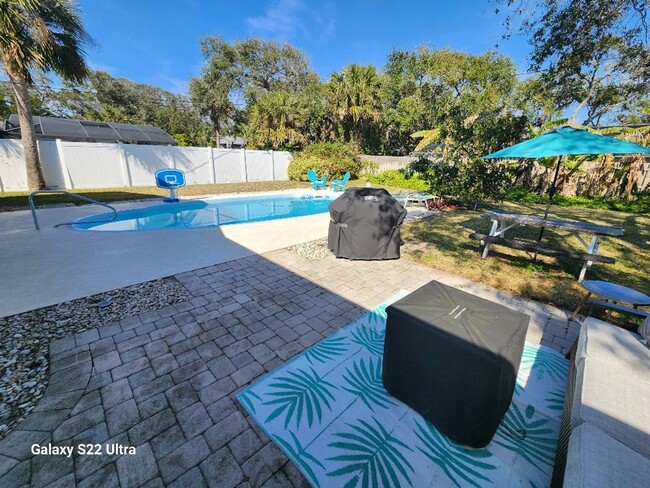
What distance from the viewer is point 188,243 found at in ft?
22.2

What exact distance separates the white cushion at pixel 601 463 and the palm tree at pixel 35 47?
16417 millimetres

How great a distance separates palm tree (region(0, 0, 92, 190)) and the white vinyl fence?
984 millimetres

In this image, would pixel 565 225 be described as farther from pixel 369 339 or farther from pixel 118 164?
pixel 118 164

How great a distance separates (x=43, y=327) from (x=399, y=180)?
18161 millimetres

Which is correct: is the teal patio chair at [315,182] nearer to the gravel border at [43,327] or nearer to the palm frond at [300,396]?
the gravel border at [43,327]

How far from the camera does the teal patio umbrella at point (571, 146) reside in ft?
14.1

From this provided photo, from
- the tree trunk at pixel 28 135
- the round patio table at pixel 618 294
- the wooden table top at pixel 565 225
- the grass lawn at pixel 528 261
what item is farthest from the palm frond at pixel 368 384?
the tree trunk at pixel 28 135

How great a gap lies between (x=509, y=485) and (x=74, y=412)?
3496 millimetres

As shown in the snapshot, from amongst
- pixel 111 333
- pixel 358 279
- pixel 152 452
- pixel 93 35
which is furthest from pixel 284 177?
pixel 152 452

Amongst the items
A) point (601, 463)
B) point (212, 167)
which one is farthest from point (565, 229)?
point (212, 167)

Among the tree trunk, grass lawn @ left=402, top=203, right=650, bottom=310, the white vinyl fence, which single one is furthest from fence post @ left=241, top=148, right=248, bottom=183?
grass lawn @ left=402, top=203, right=650, bottom=310

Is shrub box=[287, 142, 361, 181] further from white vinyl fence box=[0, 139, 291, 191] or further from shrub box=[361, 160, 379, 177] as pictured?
white vinyl fence box=[0, 139, 291, 191]

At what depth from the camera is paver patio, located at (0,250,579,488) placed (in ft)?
6.47

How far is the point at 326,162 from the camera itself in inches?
758
